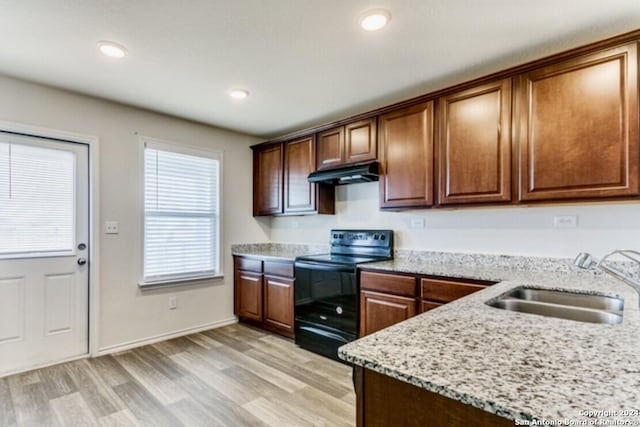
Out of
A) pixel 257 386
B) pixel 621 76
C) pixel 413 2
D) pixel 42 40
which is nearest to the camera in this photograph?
pixel 413 2

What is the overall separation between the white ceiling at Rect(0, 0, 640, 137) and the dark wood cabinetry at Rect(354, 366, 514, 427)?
1827 millimetres

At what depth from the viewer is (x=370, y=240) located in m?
3.49

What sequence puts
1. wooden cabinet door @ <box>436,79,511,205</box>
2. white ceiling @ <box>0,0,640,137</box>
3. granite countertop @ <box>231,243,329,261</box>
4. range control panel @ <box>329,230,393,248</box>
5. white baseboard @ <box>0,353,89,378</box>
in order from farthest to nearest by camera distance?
granite countertop @ <box>231,243,329,261</box>, range control panel @ <box>329,230,393,248</box>, white baseboard @ <box>0,353,89,378</box>, wooden cabinet door @ <box>436,79,511,205</box>, white ceiling @ <box>0,0,640,137</box>

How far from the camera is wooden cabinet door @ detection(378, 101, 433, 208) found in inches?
109

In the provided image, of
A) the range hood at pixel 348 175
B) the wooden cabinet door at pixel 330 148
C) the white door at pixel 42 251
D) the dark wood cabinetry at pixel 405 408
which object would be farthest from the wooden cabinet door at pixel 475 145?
the white door at pixel 42 251

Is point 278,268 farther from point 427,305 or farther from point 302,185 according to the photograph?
point 427,305

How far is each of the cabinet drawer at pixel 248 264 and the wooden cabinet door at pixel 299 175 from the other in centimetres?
69

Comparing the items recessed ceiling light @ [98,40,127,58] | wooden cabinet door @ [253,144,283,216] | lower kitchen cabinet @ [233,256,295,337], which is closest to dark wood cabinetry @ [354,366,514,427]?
recessed ceiling light @ [98,40,127,58]

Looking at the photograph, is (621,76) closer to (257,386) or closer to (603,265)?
(603,265)

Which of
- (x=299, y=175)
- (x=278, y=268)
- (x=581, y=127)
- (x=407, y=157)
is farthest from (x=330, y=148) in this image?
(x=581, y=127)

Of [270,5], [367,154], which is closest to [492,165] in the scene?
[367,154]

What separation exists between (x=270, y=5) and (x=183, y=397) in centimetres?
258

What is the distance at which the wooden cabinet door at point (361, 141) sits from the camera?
3149 millimetres

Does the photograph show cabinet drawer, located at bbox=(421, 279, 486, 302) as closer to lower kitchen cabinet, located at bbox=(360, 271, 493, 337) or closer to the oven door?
lower kitchen cabinet, located at bbox=(360, 271, 493, 337)
